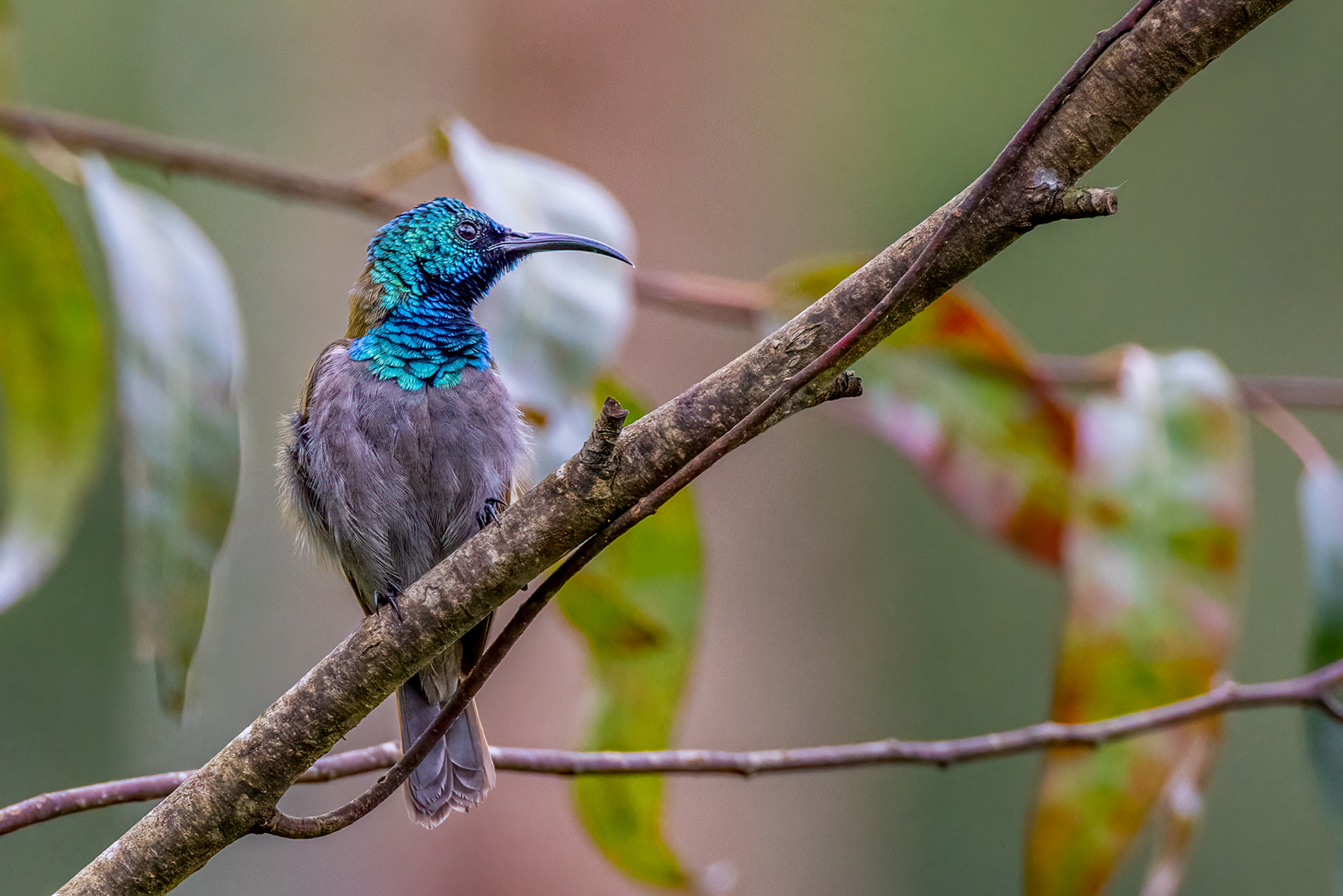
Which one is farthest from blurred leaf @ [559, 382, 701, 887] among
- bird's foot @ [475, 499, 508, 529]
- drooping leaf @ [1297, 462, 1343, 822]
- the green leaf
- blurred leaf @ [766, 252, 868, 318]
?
drooping leaf @ [1297, 462, 1343, 822]

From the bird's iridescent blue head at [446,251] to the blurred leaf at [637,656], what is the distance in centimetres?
44

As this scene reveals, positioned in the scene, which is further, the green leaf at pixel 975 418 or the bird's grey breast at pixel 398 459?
the green leaf at pixel 975 418

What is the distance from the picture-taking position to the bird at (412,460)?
2623 millimetres

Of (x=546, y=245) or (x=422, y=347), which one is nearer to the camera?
(x=422, y=347)

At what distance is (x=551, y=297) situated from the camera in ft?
9.10

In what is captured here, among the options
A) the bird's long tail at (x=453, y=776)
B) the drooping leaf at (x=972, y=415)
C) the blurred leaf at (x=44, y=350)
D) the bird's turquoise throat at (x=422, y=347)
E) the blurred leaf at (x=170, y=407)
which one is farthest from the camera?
the drooping leaf at (x=972, y=415)

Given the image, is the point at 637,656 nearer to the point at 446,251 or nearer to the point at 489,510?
the point at 489,510

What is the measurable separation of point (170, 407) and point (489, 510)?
714mm

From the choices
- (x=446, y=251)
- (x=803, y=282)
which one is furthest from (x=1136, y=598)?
(x=446, y=251)

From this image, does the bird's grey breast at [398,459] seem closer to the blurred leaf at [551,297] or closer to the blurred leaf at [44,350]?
the blurred leaf at [551,297]

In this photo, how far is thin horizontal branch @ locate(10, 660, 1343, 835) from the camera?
74.3 inches

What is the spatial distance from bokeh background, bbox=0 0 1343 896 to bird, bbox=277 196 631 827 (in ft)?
6.10

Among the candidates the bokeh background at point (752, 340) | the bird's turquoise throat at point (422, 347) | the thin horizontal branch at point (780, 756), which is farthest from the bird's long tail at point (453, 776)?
the bokeh background at point (752, 340)

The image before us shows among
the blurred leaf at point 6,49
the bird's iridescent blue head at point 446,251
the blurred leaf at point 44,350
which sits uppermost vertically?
the blurred leaf at point 6,49
